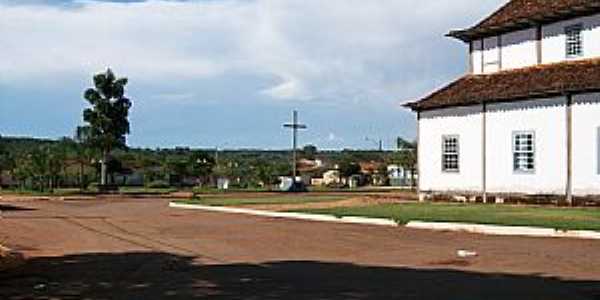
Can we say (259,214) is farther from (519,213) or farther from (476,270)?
(476,270)

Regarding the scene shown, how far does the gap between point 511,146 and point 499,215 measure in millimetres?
8062

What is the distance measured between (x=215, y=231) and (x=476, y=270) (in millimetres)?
11368

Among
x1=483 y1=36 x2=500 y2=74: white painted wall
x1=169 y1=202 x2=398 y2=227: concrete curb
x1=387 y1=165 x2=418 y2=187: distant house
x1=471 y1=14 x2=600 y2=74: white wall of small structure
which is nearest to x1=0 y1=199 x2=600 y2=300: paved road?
x1=169 y1=202 x2=398 y2=227: concrete curb

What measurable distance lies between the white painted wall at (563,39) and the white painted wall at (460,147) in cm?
330

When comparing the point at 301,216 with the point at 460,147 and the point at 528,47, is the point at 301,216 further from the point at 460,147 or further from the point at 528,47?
the point at 528,47

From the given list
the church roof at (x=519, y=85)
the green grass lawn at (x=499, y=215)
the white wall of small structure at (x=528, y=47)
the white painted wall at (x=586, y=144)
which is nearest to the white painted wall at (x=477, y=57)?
the white wall of small structure at (x=528, y=47)

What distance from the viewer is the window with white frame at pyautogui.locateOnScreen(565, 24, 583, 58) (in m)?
33.4

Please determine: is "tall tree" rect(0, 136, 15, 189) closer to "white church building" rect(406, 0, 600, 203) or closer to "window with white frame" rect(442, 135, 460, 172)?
"white church building" rect(406, 0, 600, 203)

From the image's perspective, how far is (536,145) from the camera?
32.5 metres

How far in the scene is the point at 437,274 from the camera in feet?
45.0

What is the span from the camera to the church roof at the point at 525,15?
33000 millimetres

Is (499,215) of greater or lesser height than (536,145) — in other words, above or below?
below

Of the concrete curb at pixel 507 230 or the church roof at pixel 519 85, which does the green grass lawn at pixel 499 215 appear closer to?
the concrete curb at pixel 507 230

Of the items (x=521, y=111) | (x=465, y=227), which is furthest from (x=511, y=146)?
(x=465, y=227)
